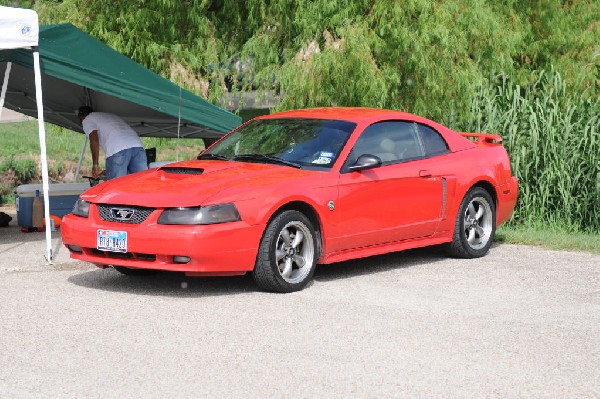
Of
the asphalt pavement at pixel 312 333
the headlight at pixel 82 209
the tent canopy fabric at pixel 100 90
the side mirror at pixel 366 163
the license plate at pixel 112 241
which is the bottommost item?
the asphalt pavement at pixel 312 333

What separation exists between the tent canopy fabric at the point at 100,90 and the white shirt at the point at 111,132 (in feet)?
1.31

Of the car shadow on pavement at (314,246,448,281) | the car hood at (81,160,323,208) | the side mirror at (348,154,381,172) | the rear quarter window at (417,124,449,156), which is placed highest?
the rear quarter window at (417,124,449,156)

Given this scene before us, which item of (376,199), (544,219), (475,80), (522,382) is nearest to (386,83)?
(475,80)

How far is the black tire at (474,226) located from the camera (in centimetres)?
1100

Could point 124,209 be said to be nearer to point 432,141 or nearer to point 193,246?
point 193,246

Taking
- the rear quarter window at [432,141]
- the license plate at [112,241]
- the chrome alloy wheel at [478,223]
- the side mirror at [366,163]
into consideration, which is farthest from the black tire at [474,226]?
the license plate at [112,241]

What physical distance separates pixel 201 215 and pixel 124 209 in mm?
727

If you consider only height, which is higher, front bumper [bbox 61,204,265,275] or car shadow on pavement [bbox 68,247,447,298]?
front bumper [bbox 61,204,265,275]

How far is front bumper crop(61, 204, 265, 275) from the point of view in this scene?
8.63 meters

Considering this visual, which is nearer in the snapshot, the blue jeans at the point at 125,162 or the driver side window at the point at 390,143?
the driver side window at the point at 390,143

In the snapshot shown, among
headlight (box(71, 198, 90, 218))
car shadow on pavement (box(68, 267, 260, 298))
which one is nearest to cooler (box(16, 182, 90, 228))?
car shadow on pavement (box(68, 267, 260, 298))

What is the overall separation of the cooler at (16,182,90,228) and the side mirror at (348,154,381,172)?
5.24 meters

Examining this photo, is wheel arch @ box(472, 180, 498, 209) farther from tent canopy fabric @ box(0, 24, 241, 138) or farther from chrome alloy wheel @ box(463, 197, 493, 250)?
tent canopy fabric @ box(0, 24, 241, 138)

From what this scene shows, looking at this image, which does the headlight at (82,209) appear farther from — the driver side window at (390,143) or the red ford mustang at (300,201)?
the driver side window at (390,143)
